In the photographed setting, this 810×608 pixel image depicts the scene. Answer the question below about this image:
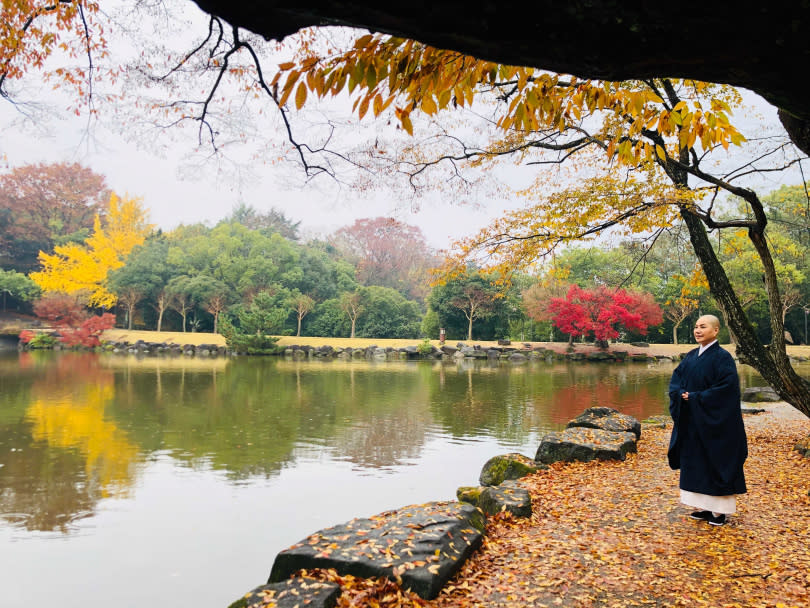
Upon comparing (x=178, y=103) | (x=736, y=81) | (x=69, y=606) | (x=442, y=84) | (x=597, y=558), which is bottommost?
(x=69, y=606)

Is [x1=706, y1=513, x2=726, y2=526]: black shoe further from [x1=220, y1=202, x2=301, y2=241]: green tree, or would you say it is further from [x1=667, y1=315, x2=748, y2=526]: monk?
[x1=220, y1=202, x2=301, y2=241]: green tree

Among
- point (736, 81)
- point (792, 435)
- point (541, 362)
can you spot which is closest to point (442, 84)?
point (736, 81)

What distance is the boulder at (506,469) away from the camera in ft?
17.5

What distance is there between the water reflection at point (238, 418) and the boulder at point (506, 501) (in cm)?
252

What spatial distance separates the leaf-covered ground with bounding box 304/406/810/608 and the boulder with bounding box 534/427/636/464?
74cm

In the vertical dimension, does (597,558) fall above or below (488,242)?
below

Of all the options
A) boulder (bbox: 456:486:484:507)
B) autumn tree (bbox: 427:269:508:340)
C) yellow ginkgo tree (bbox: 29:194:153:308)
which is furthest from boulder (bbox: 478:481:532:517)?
yellow ginkgo tree (bbox: 29:194:153:308)

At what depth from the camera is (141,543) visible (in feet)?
14.2

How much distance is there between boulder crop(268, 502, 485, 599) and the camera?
2673 mm

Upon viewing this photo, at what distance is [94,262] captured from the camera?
30.3m

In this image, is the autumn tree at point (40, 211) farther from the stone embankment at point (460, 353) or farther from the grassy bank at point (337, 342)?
the stone embankment at point (460, 353)

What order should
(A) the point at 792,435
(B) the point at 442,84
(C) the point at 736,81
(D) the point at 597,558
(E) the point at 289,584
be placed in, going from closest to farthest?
(C) the point at 736,81 → (B) the point at 442,84 → (E) the point at 289,584 → (D) the point at 597,558 → (A) the point at 792,435

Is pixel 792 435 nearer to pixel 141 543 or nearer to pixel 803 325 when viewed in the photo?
pixel 141 543

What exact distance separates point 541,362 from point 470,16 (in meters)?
25.3
